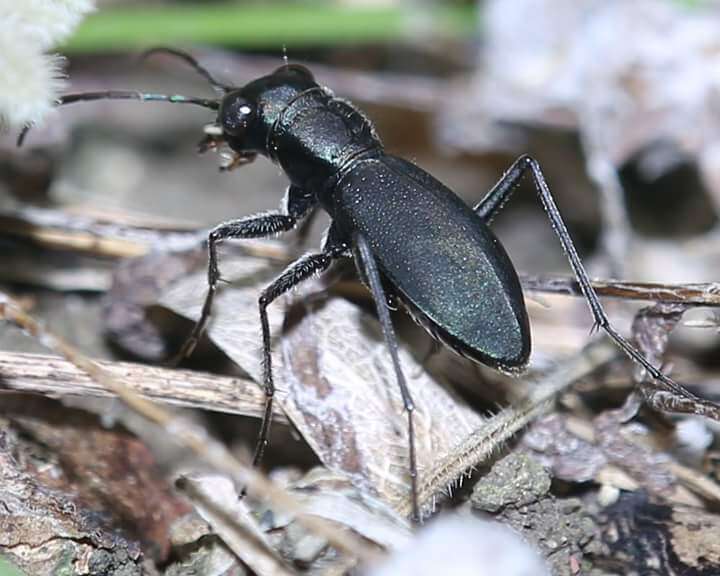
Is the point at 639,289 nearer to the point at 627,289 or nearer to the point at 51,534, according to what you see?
the point at 627,289

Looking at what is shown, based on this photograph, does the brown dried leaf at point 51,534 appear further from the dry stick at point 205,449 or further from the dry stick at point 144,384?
the dry stick at point 205,449

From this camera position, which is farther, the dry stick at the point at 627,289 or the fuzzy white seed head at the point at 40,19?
the dry stick at the point at 627,289

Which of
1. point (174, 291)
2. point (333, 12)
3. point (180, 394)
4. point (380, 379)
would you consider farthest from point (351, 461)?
point (333, 12)

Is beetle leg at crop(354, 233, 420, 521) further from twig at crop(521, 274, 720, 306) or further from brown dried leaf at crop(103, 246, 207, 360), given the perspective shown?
brown dried leaf at crop(103, 246, 207, 360)

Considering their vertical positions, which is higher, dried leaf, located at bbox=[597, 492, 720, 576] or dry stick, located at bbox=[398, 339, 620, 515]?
dry stick, located at bbox=[398, 339, 620, 515]

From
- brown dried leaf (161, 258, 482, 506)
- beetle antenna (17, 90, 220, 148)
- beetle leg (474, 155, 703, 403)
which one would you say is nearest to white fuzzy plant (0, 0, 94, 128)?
beetle antenna (17, 90, 220, 148)

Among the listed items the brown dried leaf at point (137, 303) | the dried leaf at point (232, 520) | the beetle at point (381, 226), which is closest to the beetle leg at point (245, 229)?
the beetle at point (381, 226)

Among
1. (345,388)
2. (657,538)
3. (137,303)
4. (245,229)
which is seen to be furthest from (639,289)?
(137,303)
